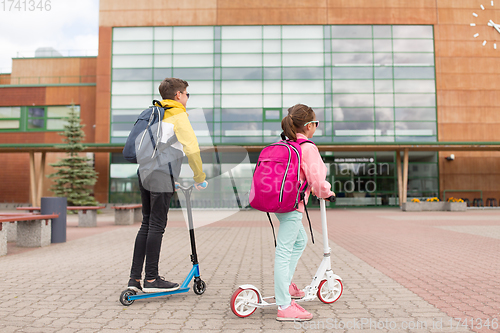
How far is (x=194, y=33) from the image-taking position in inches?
1061

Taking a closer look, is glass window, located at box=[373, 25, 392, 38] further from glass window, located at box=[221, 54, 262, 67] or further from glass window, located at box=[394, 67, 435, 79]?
glass window, located at box=[221, 54, 262, 67]

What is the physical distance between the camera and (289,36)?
26828mm

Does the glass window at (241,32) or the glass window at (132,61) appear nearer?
the glass window at (241,32)

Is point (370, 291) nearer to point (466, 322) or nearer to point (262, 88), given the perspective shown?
point (466, 322)

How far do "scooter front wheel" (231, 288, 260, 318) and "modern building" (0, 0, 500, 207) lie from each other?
75.4 ft

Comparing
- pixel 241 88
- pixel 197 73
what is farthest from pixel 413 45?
pixel 197 73

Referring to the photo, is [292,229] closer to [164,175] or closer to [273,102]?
[164,175]

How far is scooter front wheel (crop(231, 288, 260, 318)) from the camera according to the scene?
3.28m

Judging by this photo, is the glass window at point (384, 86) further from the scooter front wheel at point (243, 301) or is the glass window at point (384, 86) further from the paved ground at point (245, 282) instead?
the scooter front wheel at point (243, 301)

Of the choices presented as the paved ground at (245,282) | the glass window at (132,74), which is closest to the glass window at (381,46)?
the glass window at (132,74)

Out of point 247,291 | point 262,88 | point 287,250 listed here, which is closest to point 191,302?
point 247,291

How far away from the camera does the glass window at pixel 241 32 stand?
2688cm

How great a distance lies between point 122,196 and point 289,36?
51.6 feet

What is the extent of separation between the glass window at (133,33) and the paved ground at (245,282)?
2218cm
